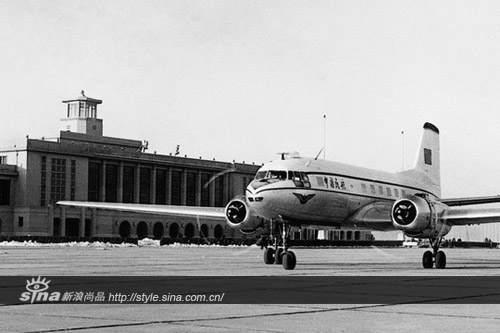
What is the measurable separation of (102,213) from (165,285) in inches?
5704

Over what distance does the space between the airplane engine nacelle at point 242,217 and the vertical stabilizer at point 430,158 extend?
1401 centimetres

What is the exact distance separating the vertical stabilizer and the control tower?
146720mm

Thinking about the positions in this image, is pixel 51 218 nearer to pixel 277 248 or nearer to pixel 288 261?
pixel 277 248

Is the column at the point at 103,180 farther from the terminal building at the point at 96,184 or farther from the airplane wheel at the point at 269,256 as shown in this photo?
the airplane wheel at the point at 269,256

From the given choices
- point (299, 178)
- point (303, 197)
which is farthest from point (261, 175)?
point (303, 197)

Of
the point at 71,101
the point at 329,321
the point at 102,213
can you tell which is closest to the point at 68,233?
the point at 102,213

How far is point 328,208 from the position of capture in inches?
1314

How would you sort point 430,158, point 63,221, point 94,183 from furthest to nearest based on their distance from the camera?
point 94,183 < point 63,221 < point 430,158

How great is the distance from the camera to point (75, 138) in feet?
567

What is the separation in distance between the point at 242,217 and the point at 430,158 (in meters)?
16.3

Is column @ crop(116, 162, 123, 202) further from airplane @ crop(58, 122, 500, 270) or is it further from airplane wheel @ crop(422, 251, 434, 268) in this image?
airplane wheel @ crop(422, 251, 434, 268)

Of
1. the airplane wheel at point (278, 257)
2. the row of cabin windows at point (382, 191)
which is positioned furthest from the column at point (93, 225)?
the airplane wheel at point (278, 257)

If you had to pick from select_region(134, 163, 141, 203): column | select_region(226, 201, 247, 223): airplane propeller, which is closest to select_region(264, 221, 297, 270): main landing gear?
select_region(226, 201, 247, 223): airplane propeller

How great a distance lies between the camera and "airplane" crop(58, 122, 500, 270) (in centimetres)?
3069
